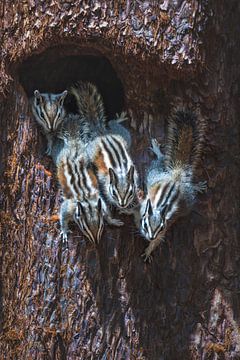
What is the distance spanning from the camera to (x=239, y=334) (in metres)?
5.27

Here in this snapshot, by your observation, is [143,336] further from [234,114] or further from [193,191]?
[234,114]

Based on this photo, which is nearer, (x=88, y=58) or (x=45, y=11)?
(x=45, y=11)

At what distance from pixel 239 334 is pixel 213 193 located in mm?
809

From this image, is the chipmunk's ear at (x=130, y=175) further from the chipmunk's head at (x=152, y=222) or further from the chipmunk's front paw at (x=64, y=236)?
the chipmunk's front paw at (x=64, y=236)

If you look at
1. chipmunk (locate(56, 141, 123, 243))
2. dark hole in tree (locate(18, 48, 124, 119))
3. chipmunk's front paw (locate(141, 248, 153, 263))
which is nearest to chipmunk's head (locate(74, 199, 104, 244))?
chipmunk (locate(56, 141, 123, 243))

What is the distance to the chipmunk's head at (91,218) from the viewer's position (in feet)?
16.0

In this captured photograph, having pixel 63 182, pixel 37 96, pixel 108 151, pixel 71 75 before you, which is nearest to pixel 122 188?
pixel 108 151

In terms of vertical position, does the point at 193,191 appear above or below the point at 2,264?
above

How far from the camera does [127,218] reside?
5.07 m

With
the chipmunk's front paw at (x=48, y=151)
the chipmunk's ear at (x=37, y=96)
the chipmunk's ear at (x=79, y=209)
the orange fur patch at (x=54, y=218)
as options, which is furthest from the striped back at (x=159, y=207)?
the chipmunk's ear at (x=37, y=96)

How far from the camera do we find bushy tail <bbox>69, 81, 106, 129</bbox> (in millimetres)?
5359

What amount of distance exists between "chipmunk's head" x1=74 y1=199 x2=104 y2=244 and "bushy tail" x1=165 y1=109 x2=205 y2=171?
55 cm

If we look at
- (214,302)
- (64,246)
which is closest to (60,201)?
(64,246)

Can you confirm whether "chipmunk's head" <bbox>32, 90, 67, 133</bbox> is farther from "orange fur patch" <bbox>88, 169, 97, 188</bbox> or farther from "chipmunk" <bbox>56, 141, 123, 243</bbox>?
"orange fur patch" <bbox>88, 169, 97, 188</bbox>
